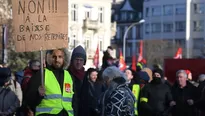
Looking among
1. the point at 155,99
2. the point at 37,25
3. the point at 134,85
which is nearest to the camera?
the point at 37,25

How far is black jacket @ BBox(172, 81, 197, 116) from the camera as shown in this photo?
15766 millimetres

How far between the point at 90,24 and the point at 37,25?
61.3 m

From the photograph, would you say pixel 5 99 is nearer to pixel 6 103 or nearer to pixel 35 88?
pixel 6 103

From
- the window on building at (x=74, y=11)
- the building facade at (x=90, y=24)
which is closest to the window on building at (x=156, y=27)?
the building facade at (x=90, y=24)

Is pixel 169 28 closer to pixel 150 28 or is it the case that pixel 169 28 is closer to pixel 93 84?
pixel 150 28

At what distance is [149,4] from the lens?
103m

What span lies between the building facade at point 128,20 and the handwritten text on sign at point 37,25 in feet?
314

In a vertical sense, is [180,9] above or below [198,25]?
Answer: above

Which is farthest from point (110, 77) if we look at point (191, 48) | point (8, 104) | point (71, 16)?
point (191, 48)

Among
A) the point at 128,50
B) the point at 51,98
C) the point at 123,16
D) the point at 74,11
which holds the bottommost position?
the point at 128,50

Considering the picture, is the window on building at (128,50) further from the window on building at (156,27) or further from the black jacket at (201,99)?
the black jacket at (201,99)

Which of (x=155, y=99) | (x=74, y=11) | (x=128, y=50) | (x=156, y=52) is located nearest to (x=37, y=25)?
(x=155, y=99)

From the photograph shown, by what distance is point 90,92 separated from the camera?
13625mm

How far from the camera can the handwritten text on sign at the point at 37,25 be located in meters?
10.9
